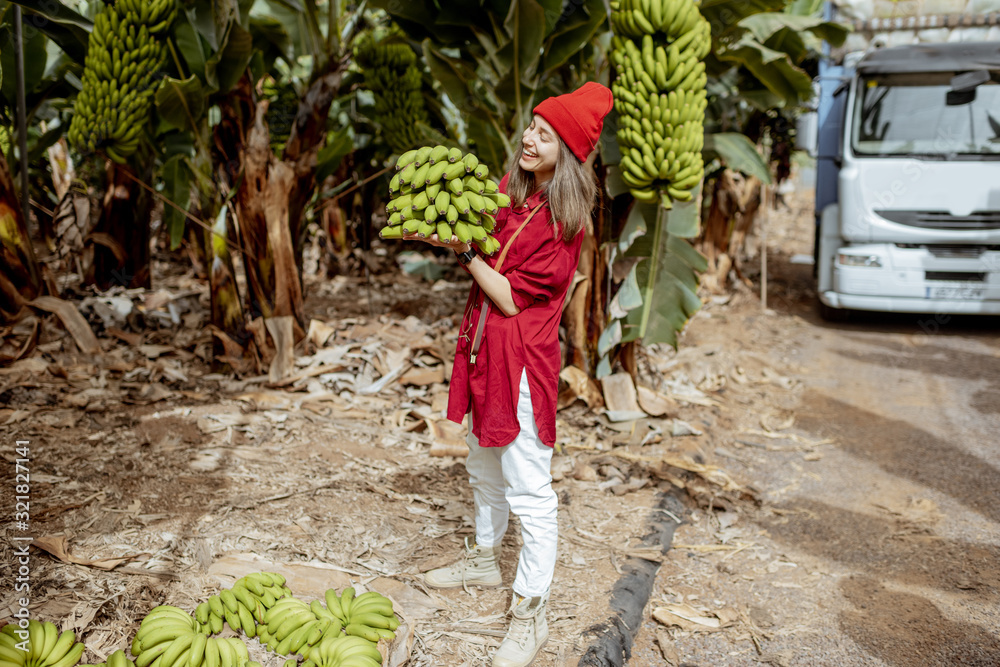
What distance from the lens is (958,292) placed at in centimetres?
727

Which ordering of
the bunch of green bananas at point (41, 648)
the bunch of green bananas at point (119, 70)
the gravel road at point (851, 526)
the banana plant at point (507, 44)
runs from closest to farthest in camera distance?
1. the bunch of green bananas at point (41, 648)
2. the gravel road at point (851, 526)
3. the bunch of green bananas at point (119, 70)
4. the banana plant at point (507, 44)

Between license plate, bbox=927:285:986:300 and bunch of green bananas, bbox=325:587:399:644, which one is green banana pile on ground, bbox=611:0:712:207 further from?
license plate, bbox=927:285:986:300

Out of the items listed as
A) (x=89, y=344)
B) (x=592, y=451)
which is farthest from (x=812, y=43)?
(x=89, y=344)

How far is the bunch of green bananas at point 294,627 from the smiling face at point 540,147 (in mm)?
1599

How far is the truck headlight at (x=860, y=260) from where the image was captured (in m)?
7.39

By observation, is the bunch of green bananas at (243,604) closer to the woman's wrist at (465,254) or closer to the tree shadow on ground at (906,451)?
the woman's wrist at (465,254)

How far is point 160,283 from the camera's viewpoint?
25.5 ft

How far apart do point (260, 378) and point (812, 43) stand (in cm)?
792

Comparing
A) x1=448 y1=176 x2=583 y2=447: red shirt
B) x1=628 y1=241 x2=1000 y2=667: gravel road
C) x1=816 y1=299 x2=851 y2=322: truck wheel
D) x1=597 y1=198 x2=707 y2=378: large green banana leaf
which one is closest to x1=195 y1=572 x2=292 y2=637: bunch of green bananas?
x1=448 y1=176 x2=583 y2=447: red shirt

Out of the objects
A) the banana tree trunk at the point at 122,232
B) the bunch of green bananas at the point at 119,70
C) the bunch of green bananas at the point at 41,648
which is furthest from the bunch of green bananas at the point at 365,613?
the banana tree trunk at the point at 122,232

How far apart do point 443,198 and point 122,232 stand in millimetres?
5119

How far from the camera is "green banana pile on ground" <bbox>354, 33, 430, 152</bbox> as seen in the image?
558 cm

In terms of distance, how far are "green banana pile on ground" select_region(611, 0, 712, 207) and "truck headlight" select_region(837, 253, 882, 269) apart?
14.0 ft

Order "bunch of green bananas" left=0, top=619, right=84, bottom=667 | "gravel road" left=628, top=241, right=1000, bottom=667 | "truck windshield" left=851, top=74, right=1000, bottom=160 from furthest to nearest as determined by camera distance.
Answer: "truck windshield" left=851, top=74, right=1000, bottom=160 → "gravel road" left=628, top=241, right=1000, bottom=667 → "bunch of green bananas" left=0, top=619, right=84, bottom=667
